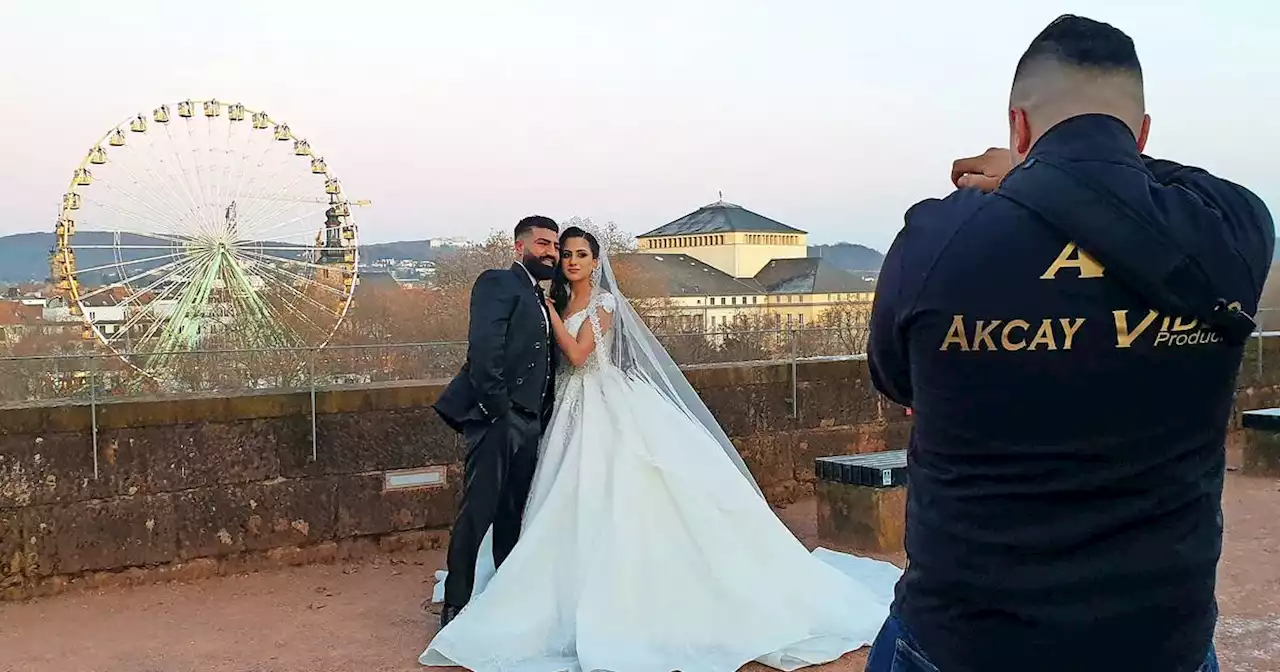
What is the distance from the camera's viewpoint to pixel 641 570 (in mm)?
4992

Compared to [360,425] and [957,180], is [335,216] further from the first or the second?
[957,180]

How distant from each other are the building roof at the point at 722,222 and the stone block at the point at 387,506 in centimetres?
4226

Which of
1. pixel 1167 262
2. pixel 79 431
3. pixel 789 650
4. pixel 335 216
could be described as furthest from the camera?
pixel 335 216

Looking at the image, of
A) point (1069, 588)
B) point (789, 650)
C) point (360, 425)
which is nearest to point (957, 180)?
point (1069, 588)

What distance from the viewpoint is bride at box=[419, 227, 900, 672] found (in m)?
4.79

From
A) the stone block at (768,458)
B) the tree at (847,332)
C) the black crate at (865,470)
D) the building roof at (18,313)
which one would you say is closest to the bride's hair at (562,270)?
the black crate at (865,470)

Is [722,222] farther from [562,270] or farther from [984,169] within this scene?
[984,169]

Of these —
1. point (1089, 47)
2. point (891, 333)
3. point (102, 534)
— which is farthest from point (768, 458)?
point (1089, 47)

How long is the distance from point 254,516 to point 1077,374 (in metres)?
5.60

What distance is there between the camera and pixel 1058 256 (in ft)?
5.18

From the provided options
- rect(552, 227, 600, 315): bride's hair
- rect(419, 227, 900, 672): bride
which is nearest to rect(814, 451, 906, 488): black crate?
rect(419, 227, 900, 672): bride

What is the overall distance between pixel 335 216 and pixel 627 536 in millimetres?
13840

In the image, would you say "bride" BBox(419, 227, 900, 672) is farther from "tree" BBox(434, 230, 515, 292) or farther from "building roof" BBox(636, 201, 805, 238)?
"building roof" BBox(636, 201, 805, 238)

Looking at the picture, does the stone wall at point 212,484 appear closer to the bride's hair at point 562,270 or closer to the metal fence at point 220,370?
the metal fence at point 220,370
